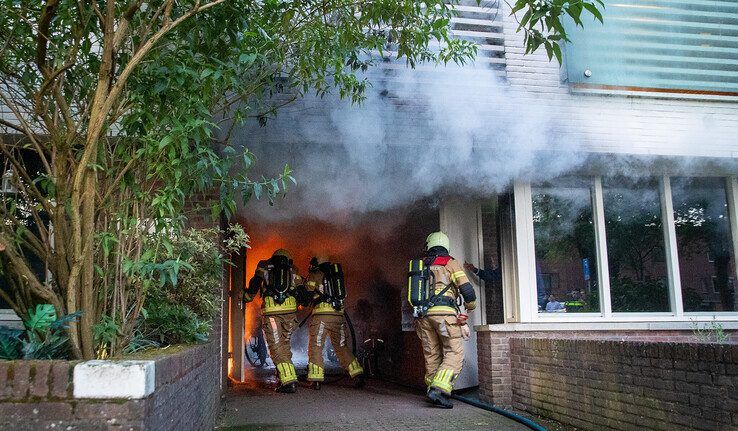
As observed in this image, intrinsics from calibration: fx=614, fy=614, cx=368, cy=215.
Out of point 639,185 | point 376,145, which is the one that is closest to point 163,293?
point 376,145

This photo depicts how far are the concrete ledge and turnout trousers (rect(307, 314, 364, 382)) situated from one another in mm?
6402

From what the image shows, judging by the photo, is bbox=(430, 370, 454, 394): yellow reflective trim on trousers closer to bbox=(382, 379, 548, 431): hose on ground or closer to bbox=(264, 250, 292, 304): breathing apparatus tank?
bbox=(382, 379, 548, 431): hose on ground

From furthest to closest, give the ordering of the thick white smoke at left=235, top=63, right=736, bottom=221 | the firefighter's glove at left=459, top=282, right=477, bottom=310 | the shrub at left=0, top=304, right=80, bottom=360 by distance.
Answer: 1. the firefighter's glove at left=459, top=282, right=477, bottom=310
2. the thick white smoke at left=235, top=63, right=736, bottom=221
3. the shrub at left=0, top=304, right=80, bottom=360

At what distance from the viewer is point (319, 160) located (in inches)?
302

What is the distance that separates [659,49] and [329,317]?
18.6 feet

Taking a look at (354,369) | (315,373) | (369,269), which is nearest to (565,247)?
(354,369)

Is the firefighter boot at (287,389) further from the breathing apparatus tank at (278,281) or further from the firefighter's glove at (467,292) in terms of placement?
the firefighter's glove at (467,292)

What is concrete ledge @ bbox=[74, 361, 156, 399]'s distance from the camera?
2.51 metres

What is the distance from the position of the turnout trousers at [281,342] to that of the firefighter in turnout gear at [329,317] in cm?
38

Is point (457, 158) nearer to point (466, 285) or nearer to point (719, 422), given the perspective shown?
point (466, 285)

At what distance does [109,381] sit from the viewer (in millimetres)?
2521

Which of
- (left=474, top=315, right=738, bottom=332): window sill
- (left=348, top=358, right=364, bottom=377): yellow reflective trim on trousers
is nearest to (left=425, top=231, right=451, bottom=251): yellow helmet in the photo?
(left=474, top=315, right=738, bottom=332): window sill

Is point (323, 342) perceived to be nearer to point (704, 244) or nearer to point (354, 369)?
point (354, 369)

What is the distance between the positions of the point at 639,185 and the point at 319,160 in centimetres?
416
